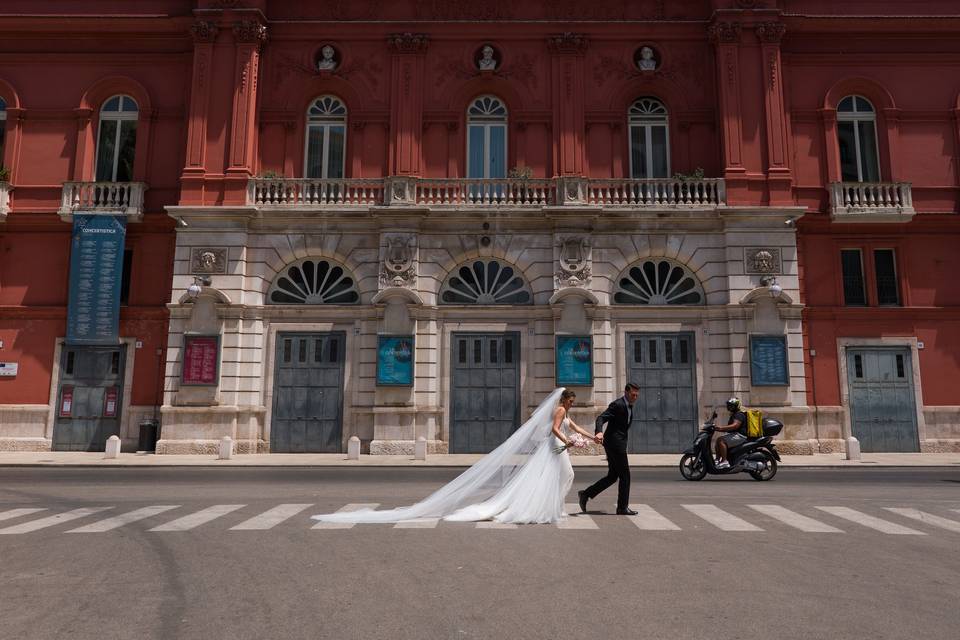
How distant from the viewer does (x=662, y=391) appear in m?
21.6

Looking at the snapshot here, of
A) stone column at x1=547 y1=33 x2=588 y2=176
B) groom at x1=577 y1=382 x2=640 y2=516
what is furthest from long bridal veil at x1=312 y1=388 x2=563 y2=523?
stone column at x1=547 y1=33 x2=588 y2=176

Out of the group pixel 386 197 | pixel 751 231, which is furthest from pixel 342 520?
pixel 751 231

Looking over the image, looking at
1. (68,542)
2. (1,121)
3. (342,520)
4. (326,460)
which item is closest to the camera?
(68,542)

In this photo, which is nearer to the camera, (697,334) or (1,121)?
(697,334)

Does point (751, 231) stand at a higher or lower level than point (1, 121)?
lower

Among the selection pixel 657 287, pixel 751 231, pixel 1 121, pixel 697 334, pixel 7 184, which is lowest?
pixel 697 334

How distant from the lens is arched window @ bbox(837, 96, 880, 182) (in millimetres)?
23406

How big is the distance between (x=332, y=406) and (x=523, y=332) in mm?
6425

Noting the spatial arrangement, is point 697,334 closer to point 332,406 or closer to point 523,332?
point 523,332

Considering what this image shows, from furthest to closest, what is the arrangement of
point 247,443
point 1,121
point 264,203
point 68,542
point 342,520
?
1. point 1,121
2. point 264,203
3. point 247,443
4. point 342,520
5. point 68,542

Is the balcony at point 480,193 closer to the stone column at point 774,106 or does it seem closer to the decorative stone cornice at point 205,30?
the stone column at point 774,106

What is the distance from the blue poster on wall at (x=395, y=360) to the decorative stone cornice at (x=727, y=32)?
14194mm

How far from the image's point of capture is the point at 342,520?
912 cm

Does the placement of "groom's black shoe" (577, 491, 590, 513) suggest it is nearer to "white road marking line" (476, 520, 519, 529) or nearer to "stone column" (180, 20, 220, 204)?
"white road marking line" (476, 520, 519, 529)
